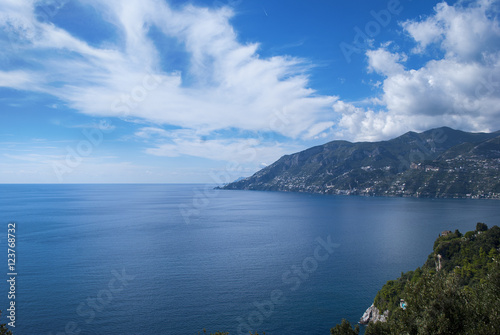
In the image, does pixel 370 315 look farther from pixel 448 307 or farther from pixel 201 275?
pixel 201 275

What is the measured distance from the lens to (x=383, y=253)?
62156mm

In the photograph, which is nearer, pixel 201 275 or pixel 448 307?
pixel 448 307

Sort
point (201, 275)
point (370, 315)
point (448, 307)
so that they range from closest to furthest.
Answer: point (448, 307)
point (370, 315)
point (201, 275)

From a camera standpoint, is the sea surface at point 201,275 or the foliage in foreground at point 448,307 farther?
the sea surface at point 201,275

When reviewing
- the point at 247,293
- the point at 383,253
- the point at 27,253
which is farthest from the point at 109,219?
the point at 383,253

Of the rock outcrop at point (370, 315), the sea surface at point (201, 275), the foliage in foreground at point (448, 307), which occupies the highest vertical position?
the foliage in foreground at point (448, 307)

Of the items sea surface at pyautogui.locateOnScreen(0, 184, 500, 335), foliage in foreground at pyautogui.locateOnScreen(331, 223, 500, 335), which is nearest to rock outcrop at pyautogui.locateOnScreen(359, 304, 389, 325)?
sea surface at pyautogui.locateOnScreen(0, 184, 500, 335)

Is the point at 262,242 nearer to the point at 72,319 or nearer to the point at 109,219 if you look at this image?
the point at 72,319

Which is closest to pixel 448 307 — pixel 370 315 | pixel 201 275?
pixel 370 315

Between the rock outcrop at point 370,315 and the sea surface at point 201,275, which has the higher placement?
the sea surface at point 201,275

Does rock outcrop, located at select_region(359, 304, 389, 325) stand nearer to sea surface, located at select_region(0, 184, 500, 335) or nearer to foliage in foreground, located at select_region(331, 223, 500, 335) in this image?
sea surface, located at select_region(0, 184, 500, 335)

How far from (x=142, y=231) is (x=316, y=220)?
208ft

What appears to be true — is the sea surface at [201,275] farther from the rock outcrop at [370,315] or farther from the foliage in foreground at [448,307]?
the foliage in foreground at [448,307]

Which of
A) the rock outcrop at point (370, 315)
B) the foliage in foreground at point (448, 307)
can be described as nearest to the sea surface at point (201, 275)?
the rock outcrop at point (370, 315)
